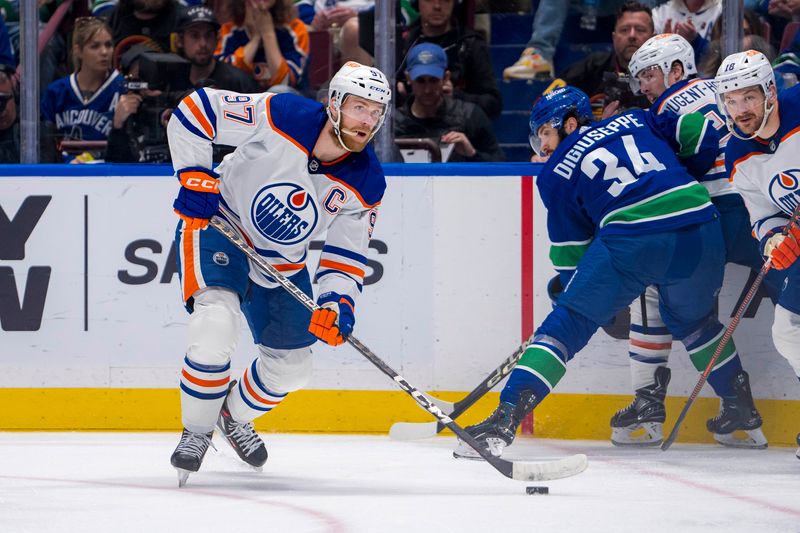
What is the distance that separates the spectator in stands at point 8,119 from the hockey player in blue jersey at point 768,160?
2.67m

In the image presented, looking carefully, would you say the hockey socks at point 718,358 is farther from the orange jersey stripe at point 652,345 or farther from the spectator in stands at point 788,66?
the spectator in stands at point 788,66

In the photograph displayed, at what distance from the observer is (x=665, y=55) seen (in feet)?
14.8

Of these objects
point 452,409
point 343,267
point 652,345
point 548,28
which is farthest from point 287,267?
point 548,28

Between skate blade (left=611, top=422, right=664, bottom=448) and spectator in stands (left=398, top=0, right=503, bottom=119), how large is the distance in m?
1.34

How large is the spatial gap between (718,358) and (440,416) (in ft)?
4.21

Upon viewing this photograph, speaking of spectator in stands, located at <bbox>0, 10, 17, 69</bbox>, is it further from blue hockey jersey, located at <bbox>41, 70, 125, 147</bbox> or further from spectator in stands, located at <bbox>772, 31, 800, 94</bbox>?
spectator in stands, located at <bbox>772, 31, 800, 94</bbox>

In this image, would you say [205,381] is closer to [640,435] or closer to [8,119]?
[640,435]

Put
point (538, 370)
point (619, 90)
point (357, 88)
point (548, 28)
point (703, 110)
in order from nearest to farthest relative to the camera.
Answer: point (357, 88), point (538, 370), point (703, 110), point (619, 90), point (548, 28)

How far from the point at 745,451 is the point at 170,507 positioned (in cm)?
214

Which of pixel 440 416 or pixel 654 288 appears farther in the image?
pixel 654 288

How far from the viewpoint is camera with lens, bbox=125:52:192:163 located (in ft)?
16.8

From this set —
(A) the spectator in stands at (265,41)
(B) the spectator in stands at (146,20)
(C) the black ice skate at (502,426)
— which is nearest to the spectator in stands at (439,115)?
(A) the spectator in stands at (265,41)

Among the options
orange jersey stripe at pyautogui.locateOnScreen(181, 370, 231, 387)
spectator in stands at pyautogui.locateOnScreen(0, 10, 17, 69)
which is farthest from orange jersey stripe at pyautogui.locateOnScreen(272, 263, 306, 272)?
spectator in stands at pyautogui.locateOnScreen(0, 10, 17, 69)

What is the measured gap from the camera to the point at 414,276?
487 centimetres
